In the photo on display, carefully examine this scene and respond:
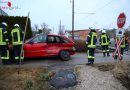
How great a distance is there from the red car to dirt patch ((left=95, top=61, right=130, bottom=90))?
10.1 ft

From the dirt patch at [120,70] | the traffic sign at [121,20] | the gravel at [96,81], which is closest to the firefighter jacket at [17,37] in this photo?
the gravel at [96,81]

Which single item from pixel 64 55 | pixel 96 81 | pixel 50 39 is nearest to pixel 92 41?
pixel 64 55

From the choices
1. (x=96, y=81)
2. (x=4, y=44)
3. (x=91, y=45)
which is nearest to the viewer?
(x=96, y=81)

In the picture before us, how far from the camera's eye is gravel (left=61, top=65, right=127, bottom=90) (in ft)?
37.1

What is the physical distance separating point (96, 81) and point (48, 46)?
5413mm

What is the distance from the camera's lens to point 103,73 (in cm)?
1284

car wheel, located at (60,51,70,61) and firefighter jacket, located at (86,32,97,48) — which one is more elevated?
firefighter jacket, located at (86,32,97,48)

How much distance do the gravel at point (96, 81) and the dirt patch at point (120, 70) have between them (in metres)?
0.34

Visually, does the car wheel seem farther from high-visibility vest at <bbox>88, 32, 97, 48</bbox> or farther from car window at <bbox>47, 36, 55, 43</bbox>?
high-visibility vest at <bbox>88, 32, 97, 48</bbox>

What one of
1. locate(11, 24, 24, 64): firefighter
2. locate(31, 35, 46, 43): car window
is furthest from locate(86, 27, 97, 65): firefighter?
locate(11, 24, 24, 64): firefighter

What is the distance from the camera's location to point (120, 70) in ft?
44.0

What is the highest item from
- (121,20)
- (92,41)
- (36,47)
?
(121,20)

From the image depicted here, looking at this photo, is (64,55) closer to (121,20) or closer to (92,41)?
(92,41)

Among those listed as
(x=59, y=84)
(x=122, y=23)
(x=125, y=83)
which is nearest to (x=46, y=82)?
(x=59, y=84)
